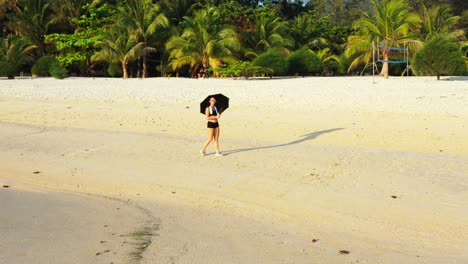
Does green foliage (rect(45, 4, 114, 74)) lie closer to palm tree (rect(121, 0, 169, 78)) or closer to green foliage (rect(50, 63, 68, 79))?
palm tree (rect(121, 0, 169, 78))

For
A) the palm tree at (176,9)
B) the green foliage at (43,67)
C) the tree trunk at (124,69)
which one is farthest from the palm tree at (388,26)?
the green foliage at (43,67)

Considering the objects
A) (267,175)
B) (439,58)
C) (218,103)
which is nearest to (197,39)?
(439,58)

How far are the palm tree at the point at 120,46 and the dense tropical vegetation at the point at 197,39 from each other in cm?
8

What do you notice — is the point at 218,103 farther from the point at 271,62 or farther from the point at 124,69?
the point at 124,69

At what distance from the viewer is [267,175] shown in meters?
8.52

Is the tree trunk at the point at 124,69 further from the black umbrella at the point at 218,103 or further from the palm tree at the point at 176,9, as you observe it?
the black umbrella at the point at 218,103

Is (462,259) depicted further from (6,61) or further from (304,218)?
(6,61)

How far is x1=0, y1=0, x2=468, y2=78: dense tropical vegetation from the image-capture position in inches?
1309

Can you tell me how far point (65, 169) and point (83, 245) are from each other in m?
4.73

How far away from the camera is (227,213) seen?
6574 millimetres

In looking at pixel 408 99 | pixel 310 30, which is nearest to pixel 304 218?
pixel 408 99

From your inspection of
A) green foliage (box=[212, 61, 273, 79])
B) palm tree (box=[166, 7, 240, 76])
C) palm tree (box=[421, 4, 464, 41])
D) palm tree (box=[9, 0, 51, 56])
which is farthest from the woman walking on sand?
palm tree (box=[9, 0, 51, 56])

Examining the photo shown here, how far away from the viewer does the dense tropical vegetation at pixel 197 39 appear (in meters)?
33.2

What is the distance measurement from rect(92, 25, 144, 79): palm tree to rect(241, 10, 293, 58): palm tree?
8.15 metres
